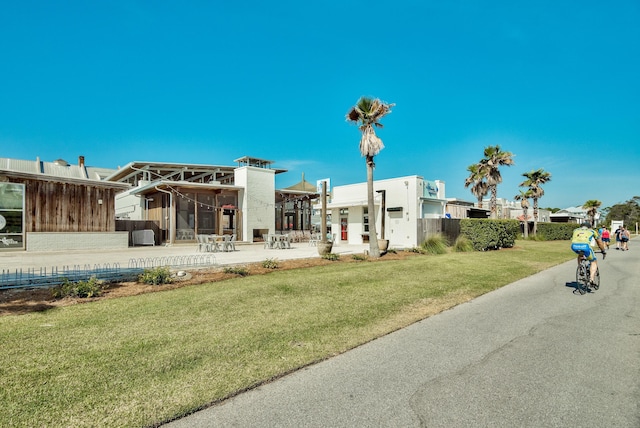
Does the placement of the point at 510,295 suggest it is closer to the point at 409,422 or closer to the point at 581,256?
the point at 581,256

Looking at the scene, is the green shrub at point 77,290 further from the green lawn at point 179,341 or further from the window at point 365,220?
the window at point 365,220

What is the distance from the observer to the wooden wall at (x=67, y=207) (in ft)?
58.4

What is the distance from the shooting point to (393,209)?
968 inches

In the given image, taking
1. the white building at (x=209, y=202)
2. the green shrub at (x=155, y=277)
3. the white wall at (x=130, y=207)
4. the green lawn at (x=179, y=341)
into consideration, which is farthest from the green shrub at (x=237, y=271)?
the white wall at (x=130, y=207)

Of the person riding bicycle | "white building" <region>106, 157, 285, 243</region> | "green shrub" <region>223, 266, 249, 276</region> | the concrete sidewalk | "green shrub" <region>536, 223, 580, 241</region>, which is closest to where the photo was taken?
the person riding bicycle

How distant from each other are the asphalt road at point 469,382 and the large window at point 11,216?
19.6 m

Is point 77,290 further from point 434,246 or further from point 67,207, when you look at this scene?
point 434,246

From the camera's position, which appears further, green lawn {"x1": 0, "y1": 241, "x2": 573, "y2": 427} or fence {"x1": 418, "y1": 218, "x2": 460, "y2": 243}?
fence {"x1": 418, "y1": 218, "x2": 460, "y2": 243}

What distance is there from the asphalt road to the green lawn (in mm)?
382

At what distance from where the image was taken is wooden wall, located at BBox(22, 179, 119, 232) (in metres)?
17.8

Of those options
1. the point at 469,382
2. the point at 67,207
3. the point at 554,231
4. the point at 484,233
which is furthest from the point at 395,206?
the point at 554,231

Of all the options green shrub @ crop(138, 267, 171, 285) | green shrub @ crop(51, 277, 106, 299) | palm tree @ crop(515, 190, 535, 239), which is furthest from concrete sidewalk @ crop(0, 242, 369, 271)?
palm tree @ crop(515, 190, 535, 239)

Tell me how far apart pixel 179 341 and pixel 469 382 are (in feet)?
11.5

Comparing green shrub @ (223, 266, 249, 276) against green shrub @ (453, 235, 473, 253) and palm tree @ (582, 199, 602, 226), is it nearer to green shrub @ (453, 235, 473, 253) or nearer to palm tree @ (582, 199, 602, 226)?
green shrub @ (453, 235, 473, 253)
